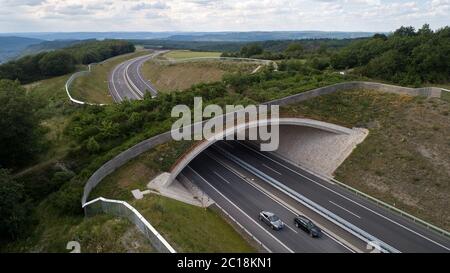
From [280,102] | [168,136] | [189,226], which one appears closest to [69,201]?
[189,226]

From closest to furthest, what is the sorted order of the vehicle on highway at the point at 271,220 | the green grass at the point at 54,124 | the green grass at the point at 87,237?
the green grass at the point at 87,237 < the vehicle on highway at the point at 271,220 < the green grass at the point at 54,124

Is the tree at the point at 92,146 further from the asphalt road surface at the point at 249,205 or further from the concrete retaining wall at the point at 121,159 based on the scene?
the asphalt road surface at the point at 249,205

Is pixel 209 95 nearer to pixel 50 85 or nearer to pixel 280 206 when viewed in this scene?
pixel 280 206

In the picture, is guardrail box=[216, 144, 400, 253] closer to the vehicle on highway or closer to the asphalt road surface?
the asphalt road surface

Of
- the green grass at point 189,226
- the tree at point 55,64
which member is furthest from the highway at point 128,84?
the green grass at point 189,226

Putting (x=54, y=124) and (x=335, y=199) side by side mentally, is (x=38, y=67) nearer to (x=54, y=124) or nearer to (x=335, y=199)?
(x=54, y=124)

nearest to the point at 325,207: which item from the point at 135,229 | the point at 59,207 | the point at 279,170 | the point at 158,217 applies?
the point at 279,170

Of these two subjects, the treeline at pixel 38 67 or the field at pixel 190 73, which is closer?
the field at pixel 190 73

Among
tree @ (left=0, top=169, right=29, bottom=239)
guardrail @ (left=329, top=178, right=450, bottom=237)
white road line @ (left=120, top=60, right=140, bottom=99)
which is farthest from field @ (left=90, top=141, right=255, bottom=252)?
white road line @ (left=120, top=60, right=140, bottom=99)
